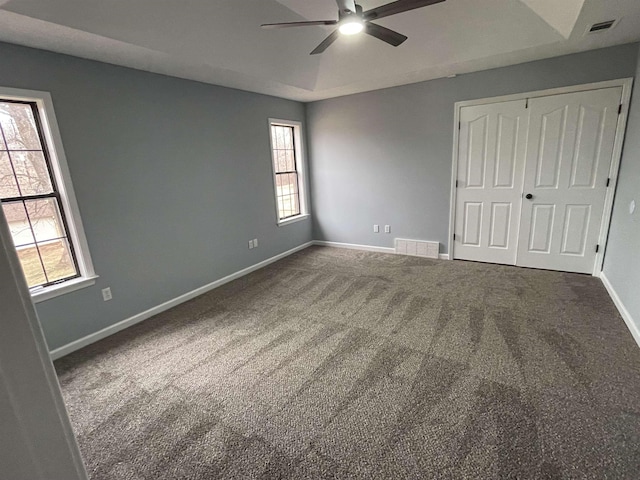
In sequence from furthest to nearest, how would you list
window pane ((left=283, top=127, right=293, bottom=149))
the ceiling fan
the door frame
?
window pane ((left=283, top=127, right=293, bottom=149)) < the door frame < the ceiling fan

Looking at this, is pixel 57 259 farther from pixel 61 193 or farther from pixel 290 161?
pixel 290 161

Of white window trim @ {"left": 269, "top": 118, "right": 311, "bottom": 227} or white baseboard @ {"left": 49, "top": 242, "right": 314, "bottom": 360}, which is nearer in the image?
white baseboard @ {"left": 49, "top": 242, "right": 314, "bottom": 360}

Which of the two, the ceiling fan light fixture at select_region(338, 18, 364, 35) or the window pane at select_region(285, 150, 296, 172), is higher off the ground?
the ceiling fan light fixture at select_region(338, 18, 364, 35)

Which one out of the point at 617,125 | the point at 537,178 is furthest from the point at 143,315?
the point at 617,125

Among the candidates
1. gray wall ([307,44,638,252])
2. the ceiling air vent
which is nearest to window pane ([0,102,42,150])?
gray wall ([307,44,638,252])

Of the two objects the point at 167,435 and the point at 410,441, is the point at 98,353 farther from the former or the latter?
the point at 410,441

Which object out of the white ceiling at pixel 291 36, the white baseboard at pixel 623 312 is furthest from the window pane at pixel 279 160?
the white baseboard at pixel 623 312

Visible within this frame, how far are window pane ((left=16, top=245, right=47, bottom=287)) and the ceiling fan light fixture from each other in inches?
116

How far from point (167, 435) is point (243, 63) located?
3230mm

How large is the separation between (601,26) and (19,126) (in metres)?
4.77

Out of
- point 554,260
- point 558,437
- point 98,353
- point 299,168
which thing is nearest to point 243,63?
point 299,168

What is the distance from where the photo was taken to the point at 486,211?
4164mm

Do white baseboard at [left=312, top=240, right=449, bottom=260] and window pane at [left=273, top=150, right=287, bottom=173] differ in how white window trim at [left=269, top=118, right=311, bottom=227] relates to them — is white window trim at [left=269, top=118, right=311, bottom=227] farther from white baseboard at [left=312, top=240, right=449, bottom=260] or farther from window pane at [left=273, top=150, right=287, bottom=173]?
white baseboard at [left=312, top=240, right=449, bottom=260]

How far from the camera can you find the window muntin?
7.89 ft
